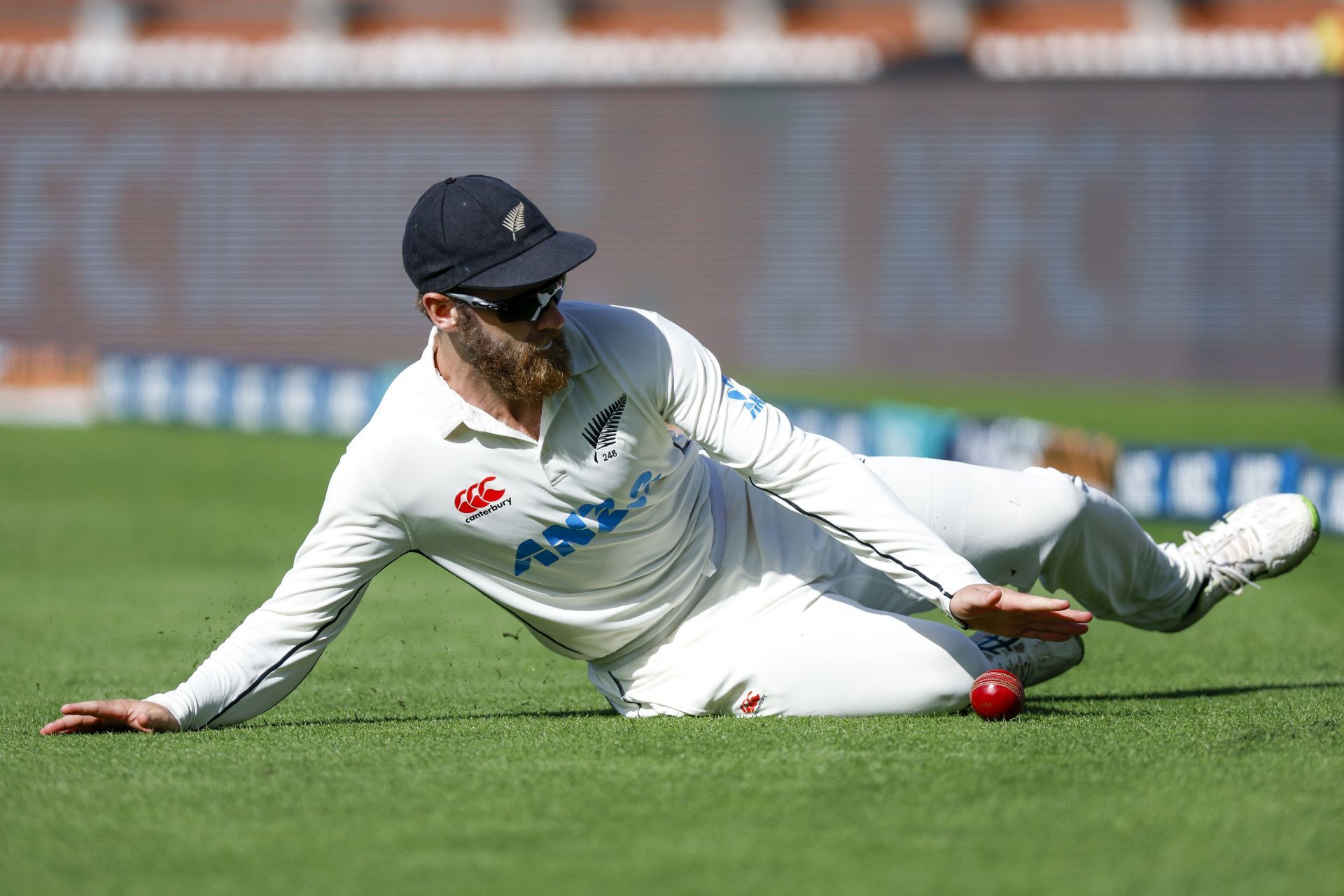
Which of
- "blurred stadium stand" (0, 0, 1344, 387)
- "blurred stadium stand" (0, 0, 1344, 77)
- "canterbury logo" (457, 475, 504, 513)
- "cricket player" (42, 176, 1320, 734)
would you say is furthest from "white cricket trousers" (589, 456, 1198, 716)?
"blurred stadium stand" (0, 0, 1344, 77)

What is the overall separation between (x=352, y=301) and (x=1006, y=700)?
20.9 metres

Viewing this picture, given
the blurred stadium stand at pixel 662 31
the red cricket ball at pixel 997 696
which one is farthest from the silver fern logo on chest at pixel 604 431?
the blurred stadium stand at pixel 662 31

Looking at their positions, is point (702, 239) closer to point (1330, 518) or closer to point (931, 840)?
point (1330, 518)

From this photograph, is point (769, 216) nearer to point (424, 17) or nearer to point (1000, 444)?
point (424, 17)

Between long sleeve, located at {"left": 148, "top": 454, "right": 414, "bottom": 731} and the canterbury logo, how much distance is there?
17 cm

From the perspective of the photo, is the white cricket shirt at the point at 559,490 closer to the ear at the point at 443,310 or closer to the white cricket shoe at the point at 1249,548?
the ear at the point at 443,310

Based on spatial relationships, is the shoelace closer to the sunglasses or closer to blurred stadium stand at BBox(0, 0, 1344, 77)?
the sunglasses

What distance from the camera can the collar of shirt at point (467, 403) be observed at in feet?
13.4

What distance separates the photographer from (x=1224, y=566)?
4.84 meters

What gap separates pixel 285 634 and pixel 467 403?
30.1 inches

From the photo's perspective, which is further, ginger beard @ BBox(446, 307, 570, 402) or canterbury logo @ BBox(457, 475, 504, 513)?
canterbury logo @ BBox(457, 475, 504, 513)

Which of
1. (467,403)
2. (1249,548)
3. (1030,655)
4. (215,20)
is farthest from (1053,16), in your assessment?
(467,403)

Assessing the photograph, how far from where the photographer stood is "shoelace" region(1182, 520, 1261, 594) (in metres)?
4.84

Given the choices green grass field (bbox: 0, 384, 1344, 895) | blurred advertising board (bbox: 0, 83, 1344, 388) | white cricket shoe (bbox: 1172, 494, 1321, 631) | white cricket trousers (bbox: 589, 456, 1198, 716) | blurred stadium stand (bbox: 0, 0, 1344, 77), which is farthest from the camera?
blurred stadium stand (bbox: 0, 0, 1344, 77)
